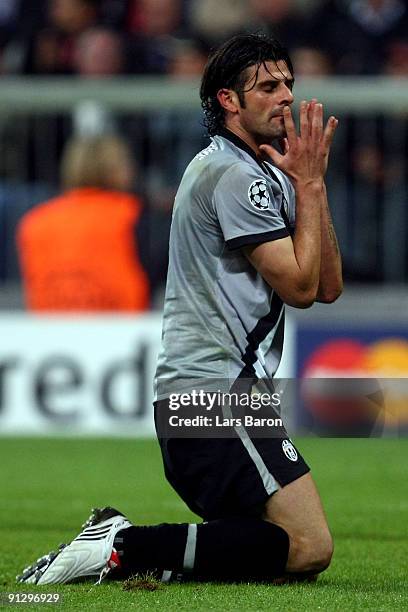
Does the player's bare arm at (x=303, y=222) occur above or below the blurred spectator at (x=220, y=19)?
below

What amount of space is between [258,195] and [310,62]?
8112mm

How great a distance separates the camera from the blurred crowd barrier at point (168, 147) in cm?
1229

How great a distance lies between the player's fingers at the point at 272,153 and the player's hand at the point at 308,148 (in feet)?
0.07

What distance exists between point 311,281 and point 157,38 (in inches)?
348

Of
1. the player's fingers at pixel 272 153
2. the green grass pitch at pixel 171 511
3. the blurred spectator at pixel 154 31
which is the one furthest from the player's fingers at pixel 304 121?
the blurred spectator at pixel 154 31

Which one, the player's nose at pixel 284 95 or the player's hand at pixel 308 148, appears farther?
the player's nose at pixel 284 95

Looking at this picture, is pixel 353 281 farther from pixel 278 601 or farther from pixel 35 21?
pixel 278 601

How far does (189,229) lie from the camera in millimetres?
5578

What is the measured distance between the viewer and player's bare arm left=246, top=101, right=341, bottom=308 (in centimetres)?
534

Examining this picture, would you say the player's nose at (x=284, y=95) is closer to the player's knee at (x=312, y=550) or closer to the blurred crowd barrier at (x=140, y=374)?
the player's knee at (x=312, y=550)

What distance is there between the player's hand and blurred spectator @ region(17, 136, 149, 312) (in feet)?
21.3

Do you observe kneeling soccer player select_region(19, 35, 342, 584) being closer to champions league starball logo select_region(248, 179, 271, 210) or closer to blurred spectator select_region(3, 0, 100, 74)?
champions league starball logo select_region(248, 179, 271, 210)

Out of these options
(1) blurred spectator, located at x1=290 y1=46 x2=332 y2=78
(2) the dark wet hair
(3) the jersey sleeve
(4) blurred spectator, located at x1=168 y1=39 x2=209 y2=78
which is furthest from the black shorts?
(4) blurred spectator, located at x1=168 y1=39 x2=209 y2=78

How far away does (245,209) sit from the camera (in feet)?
17.7
